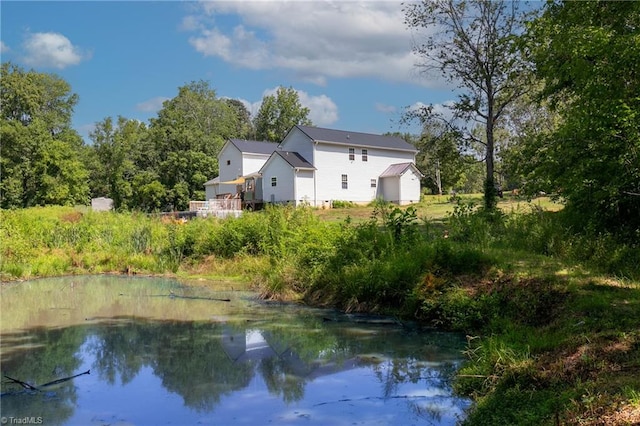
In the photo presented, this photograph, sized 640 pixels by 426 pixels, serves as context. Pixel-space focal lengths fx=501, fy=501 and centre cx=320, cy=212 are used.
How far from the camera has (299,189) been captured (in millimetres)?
36719

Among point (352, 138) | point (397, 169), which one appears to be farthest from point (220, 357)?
point (352, 138)

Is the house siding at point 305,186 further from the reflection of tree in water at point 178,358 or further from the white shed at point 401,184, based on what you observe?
the reflection of tree in water at point 178,358

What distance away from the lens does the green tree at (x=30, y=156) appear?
4500 centimetres

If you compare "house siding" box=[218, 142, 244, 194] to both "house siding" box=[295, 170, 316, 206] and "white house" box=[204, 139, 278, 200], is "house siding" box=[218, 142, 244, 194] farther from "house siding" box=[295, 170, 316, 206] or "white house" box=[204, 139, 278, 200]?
"house siding" box=[295, 170, 316, 206]

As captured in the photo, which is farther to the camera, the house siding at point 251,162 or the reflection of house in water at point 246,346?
the house siding at point 251,162

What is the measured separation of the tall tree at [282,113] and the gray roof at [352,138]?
73.7 feet

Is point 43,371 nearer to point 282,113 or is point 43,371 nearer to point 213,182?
point 213,182

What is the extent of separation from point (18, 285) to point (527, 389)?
620 inches

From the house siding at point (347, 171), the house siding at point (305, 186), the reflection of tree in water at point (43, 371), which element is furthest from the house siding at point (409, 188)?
the reflection of tree in water at point (43, 371)

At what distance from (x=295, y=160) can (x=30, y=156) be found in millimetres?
26698

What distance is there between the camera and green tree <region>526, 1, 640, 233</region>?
291 inches

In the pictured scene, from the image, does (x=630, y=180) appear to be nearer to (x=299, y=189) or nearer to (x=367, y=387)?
(x=367, y=387)

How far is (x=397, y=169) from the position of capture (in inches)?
1591

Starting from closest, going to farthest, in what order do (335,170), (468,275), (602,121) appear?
(602,121), (468,275), (335,170)
